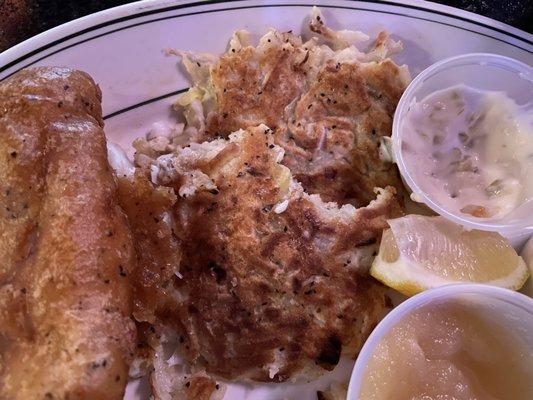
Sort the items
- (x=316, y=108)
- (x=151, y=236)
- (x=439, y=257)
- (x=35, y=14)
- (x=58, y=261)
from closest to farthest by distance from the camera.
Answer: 1. (x=58, y=261)
2. (x=151, y=236)
3. (x=439, y=257)
4. (x=316, y=108)
5. (x=35, y=14)

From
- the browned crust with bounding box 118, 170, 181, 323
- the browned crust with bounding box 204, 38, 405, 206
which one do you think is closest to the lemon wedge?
the browned crust with bounding box 204, 38, 405, 206

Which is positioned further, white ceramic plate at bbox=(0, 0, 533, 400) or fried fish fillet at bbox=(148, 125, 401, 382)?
white ceramic plate at bbox=(0, 0, 533, 400)

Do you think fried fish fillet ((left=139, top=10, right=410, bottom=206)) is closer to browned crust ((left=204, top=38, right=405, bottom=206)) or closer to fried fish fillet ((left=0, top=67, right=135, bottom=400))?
browned crust ((left=204, top=38, right=405, bottom=206))

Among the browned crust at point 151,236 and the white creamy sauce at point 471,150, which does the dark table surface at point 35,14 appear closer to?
the white creamy sauce at point 471,150

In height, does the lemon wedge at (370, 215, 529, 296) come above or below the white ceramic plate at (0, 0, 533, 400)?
below

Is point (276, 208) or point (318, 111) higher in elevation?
point (318, 111)

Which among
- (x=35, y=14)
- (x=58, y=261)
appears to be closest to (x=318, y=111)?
(x=58, y=261)

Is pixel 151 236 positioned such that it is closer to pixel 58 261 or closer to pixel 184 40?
pixel 58 261
